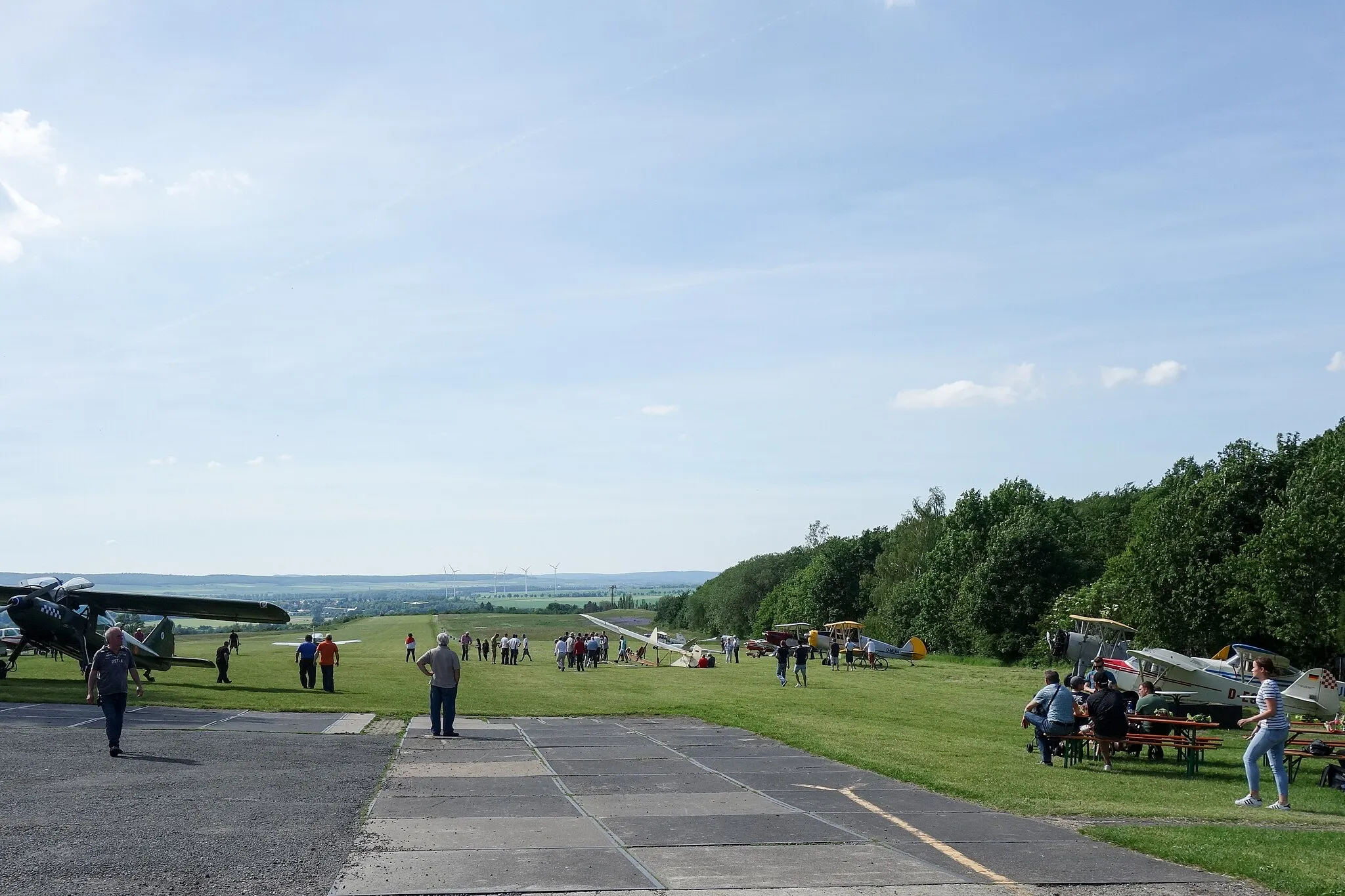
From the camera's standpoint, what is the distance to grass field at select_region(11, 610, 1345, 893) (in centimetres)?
1327

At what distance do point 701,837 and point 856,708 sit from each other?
20001 mm

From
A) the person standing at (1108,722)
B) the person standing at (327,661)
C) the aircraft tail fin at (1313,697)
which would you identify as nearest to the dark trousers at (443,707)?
the person standing at (1108,722)

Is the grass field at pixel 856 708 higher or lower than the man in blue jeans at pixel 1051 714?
lower

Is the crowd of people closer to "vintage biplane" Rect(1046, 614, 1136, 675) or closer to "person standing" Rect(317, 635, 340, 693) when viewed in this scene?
"vintage biplane" Rect(1046, 614, 1136, 675)

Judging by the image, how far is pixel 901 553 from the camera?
108 m

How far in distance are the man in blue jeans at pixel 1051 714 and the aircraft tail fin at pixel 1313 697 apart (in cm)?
1323

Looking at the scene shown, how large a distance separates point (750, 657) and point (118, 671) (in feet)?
208

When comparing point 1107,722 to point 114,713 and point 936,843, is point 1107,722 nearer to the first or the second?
point 936,843

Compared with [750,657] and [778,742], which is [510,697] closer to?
[778,742]

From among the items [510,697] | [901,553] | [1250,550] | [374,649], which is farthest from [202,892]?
[901,553]

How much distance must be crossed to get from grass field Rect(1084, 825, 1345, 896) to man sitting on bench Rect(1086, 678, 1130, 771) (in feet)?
17.6

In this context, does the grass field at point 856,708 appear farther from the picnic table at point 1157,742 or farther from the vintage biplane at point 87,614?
the vintage biplane at point 87,614

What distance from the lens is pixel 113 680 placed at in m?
14.8

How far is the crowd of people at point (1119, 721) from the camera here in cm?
1317
